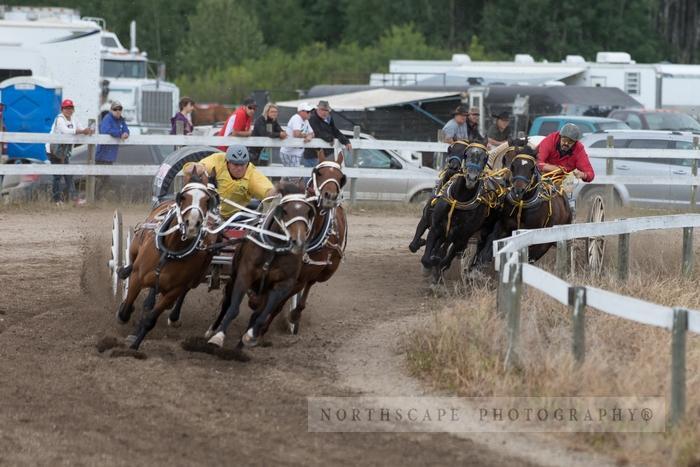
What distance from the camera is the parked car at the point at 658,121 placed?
30.2 metres

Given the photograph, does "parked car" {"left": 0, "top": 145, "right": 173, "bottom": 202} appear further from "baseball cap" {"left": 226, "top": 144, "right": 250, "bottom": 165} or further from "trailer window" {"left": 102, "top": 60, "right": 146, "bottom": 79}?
"trailer window" {"left": 102, "top": 60, "right": 146, "bottom": 79}

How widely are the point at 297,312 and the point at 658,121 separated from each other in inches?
804

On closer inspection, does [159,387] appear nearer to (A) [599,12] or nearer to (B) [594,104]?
(B) [594,104]

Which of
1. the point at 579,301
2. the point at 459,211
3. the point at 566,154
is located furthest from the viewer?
the point at 566,154

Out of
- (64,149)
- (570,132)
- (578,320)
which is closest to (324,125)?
(64,149)

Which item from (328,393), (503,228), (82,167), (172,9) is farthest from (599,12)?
(328,393)

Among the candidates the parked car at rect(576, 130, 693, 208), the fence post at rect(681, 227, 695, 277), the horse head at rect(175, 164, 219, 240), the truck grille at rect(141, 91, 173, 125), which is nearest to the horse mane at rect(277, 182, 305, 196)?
the horse head at rect(175, 164, 219, 240)

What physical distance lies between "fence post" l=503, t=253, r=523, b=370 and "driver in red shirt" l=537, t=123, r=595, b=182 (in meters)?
5.45

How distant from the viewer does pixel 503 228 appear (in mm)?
14547

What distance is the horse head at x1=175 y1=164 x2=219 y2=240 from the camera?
10.2 metres

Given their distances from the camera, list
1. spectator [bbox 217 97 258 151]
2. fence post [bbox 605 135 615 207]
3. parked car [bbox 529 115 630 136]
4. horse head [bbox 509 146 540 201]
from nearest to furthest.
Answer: horse head [bbox 509 146 540 201]
spectator [bbox 217 97 258 151]
fence post [bbox 605 135 615 207]
parked car [bbox 529 115 630 136]

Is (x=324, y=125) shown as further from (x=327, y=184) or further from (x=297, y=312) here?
(x=327, y=184)

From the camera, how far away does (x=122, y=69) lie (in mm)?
40031

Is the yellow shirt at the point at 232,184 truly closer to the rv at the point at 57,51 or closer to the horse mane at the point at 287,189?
the horse mane at the point at 287,189
